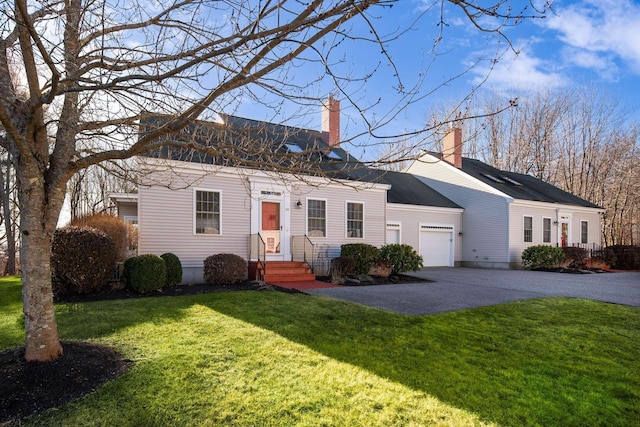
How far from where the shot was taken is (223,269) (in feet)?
33.8

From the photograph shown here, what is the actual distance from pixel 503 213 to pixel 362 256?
8557 millimetres

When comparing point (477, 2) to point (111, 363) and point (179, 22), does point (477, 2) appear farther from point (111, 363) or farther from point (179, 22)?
point (111, 363)

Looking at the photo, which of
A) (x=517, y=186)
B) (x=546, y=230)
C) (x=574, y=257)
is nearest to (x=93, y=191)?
(x=517, y=186)

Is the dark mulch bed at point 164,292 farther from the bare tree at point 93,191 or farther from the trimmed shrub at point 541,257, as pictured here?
the bare tree at point 93,191

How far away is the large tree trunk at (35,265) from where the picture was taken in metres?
3.65

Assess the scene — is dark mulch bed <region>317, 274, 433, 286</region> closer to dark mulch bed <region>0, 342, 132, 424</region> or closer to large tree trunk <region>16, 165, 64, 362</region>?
dark mulch bed <region>0, 342, 132, 424</region>

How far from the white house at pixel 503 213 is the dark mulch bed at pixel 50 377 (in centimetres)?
1425

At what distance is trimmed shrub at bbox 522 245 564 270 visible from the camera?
16734mm

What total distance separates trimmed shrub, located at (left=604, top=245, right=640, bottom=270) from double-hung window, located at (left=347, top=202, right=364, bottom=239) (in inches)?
534

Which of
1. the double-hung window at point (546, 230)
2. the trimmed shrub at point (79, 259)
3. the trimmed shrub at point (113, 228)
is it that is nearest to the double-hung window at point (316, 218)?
the trimmed shrub at point (113, 228)

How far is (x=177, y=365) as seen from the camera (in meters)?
4.01

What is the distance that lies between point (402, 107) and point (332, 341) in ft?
10.5

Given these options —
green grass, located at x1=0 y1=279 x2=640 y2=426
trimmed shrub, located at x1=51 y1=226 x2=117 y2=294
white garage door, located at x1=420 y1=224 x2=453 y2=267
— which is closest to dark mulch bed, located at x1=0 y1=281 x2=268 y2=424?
green grass, located at x1=0 y1=279 x2=640 y2=426

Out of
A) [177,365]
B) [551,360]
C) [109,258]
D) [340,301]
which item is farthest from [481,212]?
[177,365]
